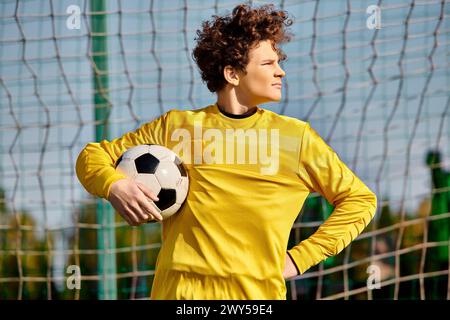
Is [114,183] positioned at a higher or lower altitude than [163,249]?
higher

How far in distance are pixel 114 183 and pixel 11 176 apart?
99.5 inches

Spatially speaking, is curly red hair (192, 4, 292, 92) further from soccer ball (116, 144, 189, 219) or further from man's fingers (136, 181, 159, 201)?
man's fingers (136, 181, 159, 201)

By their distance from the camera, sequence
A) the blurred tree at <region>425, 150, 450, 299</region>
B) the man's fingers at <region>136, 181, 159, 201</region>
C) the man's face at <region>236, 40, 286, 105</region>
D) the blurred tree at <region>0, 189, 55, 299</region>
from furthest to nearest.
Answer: the blurred tree at <region>0, 189, 55, 299</region> < the blurred tree at <region>425, 150, 450, 299</region> < the man's face at <region>236, 40, 286, 105</region> < the man's fingers at <region>136, 181, 159, 201</region>

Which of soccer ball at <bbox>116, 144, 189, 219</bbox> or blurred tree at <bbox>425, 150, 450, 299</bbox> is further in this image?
blurred tree at <bbox>425, 150, 450, 299</bbox>

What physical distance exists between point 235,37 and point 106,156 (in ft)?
1.72

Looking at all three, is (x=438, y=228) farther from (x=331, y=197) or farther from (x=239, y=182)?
(x=239, y=182)

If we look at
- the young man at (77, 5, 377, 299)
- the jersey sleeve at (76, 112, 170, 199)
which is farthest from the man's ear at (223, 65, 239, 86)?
the jersey sleeve at (76, 112, 170, 199)

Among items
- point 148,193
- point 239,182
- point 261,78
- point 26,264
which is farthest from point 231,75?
point 26,264

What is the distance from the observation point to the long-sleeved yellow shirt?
2.50 meters

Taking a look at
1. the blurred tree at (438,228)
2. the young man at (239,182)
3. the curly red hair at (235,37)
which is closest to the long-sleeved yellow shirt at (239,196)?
the young man at (239,182)
